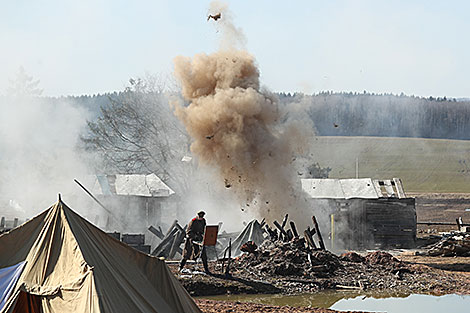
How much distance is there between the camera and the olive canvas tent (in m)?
7.37

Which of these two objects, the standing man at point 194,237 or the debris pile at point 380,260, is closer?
the standing man at point 194,237

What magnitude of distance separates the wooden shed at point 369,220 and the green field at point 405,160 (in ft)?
112

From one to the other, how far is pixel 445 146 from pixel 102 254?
8169cm

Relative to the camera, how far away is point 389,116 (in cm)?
9850

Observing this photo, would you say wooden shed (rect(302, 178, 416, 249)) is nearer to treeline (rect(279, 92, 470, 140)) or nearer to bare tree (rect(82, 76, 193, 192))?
bare tree (rect(82, 76, 193, 192))

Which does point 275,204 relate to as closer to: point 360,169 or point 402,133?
point 360,169

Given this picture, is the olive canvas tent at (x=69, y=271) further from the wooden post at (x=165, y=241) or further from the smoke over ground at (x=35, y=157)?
the smoke over ground at (x=35, y=157)

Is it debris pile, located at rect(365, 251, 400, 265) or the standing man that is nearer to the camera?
the standing man

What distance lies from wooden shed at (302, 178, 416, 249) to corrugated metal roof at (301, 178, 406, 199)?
16 cm

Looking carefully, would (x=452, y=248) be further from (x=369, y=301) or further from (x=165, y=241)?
(x=165, y=241)

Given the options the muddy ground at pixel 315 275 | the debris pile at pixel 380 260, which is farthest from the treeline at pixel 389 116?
the muddy ground at pixel 315 275

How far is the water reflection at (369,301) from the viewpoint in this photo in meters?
13.9

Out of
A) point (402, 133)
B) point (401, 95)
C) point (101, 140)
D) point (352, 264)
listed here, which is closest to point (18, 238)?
point (352, 264)

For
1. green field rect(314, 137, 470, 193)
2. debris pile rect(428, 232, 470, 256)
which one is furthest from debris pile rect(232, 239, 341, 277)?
green field rect(314, 137, 470, 193)
